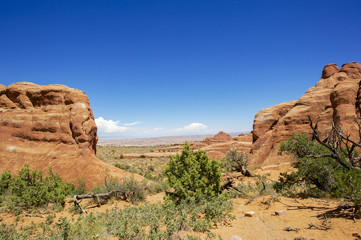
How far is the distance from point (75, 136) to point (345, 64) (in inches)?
1510

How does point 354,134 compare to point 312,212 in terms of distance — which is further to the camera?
point 354,134

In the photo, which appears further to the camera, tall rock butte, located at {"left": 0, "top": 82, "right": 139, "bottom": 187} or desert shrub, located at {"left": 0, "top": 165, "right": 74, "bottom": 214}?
tall rock butte, located at {"left": 0, "top": 82, "right": 139, "bottom": 187}

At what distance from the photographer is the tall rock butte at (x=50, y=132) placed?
14.8 meters

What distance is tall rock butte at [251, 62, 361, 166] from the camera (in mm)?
19391

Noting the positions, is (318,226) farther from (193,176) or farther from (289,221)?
(193,176)

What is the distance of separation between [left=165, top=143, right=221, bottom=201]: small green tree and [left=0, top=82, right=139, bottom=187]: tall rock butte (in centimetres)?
873

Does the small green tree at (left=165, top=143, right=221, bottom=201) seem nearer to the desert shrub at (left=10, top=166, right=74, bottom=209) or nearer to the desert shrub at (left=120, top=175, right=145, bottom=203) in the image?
the desert shrub at (left=120, top=175, right=145, bottom=203)

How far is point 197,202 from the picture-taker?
28.2 feet

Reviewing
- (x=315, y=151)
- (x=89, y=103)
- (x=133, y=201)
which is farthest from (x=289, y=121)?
(x=89, y=103)

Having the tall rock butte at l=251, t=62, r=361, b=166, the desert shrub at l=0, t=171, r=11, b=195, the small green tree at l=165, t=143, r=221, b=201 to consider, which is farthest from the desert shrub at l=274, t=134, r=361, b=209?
the desert shrub at l=0, t=171, r=11, b=195

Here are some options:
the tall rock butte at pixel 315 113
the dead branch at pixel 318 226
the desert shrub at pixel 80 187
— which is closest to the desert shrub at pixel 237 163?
the tall rock butte at pixel 315 113

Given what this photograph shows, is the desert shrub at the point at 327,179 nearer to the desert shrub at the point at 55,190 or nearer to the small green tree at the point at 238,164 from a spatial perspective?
the small green tree at the point at 238,164

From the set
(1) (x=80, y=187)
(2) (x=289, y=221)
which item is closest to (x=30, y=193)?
(1) (x=80, y=187)

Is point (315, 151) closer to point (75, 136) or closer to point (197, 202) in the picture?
point (197, 202)
